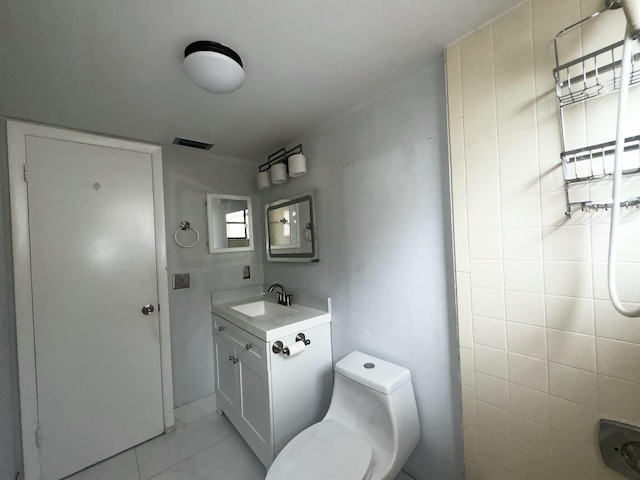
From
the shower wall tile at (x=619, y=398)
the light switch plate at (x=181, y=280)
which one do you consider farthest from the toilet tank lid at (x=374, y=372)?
the light switch plate at (x=181, y=280)

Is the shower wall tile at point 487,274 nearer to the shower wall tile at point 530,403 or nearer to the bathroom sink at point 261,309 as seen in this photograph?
the shower wall tile at point 530,403

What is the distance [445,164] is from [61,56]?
1.72 m

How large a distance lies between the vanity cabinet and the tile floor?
0.09 m

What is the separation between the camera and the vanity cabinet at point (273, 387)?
4.64ft

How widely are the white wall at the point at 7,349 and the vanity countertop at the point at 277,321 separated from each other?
1120 millimetres

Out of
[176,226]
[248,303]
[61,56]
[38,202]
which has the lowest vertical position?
[248,303]

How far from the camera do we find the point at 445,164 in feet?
3.79

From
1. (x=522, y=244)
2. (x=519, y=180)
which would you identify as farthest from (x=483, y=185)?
(x=522, y=244)

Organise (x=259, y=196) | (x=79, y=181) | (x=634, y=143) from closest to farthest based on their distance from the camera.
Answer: (x=634, y=143)
(x=79, y=181)
(x=259, y=196)

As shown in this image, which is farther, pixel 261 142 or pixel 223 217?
pixel 223 217

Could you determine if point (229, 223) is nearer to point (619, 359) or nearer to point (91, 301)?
point (91, 301)

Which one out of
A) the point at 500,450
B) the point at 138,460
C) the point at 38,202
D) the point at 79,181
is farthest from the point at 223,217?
the point at 500,450

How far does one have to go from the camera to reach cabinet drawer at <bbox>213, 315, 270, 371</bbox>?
4.73 feet

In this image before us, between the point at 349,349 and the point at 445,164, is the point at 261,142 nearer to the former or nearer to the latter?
the point at 445,164
